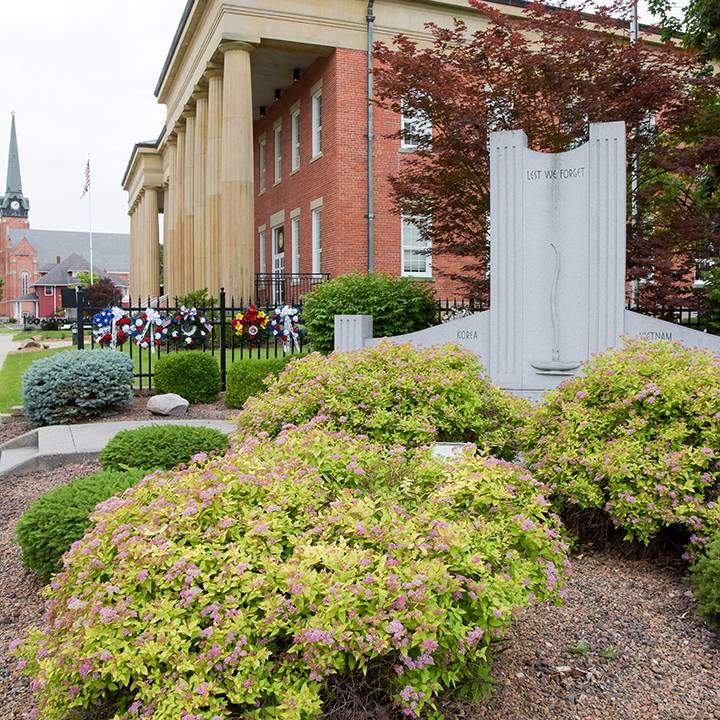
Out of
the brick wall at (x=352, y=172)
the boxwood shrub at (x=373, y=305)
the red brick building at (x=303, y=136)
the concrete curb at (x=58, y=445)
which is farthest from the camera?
the brick wall at (x=352, y=172)

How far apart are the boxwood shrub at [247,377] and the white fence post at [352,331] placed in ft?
7.90

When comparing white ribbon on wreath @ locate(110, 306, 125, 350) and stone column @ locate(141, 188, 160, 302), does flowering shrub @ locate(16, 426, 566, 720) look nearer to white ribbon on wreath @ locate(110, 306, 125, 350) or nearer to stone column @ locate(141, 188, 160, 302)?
white ribbon on wreath @ locate(110, 306, 125, 350)

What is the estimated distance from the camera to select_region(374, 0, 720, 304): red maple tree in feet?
40.0

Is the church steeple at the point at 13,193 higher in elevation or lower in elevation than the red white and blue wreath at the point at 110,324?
higher

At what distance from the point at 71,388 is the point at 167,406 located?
1383 millimetres

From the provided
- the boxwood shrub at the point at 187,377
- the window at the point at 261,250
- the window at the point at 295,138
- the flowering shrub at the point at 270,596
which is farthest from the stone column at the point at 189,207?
the flowering shrub at the point at 270,596

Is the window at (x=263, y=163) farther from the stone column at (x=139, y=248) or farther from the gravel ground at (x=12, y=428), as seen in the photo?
the gravel ground at (x=12, y=428)

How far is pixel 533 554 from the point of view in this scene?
130 inches

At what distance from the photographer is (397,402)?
18.9ft

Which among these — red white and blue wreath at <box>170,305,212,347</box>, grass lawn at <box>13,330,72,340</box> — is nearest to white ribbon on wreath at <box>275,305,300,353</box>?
red white and blue wreath at <box>170,305,212,347</box>

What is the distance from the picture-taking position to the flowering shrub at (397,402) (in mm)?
5543

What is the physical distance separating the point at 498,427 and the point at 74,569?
3.77 m

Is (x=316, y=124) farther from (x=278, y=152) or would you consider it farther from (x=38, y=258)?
(x=38, y=258)

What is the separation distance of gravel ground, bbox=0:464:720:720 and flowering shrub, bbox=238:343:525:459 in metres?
1.40
